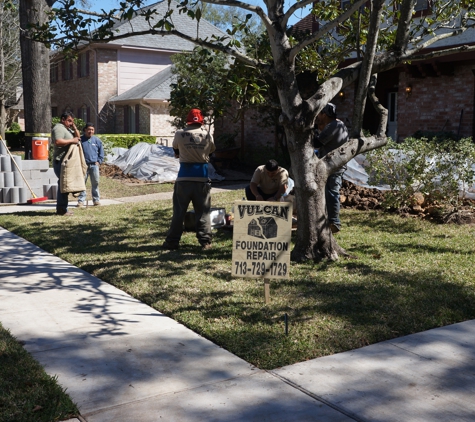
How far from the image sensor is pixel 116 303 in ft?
20.6

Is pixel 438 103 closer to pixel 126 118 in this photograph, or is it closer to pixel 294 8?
pixel 294 8

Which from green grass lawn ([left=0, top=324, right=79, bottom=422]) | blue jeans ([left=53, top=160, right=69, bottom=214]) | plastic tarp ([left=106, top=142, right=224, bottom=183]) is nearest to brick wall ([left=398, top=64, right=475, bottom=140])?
plastic tarp ([left=106, top=142, right=224, bottom=183])

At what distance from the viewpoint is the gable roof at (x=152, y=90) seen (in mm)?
28969

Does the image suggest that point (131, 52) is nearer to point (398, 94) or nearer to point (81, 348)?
point (398, 94)

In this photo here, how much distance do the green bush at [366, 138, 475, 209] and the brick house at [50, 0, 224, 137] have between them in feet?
65.0

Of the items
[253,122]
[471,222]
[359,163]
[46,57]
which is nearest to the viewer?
[471,222]

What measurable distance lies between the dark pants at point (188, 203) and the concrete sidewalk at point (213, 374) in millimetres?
2408

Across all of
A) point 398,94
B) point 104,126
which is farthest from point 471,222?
point 104,126

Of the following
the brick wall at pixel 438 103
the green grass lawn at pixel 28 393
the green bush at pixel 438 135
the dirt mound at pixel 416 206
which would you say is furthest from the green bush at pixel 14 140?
the green grass lawn at pixel 28 393

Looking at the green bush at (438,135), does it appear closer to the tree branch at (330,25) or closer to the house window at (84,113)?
the tree branch at (330,25)

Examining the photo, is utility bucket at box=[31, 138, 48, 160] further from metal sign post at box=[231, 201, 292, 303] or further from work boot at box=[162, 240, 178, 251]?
Result: metal sign post at box=[231, 201, 292, 303]

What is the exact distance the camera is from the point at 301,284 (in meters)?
6.76

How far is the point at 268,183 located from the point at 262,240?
10.1ft

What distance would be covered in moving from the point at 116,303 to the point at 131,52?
2816 centimetres
